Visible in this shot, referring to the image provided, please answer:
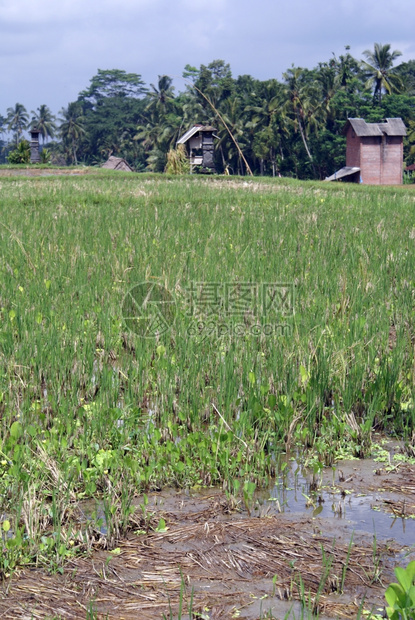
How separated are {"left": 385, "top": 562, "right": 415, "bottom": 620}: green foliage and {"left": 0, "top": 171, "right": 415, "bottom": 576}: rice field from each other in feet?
3.46

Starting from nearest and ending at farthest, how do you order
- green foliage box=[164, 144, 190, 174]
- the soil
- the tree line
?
the soil < green foliage box=[164, 144, 190, 174] < the tree line

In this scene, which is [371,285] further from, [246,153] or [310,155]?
[246,153]

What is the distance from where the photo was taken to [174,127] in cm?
6506

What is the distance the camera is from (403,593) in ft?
Answer: 5.61

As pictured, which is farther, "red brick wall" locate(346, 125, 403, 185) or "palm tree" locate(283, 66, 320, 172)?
"palm tree" locate(283, 66, 320, 172)

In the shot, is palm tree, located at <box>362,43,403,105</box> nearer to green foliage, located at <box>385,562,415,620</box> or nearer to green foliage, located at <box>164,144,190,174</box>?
green foliage, located at <box>164,144,190,174</box>

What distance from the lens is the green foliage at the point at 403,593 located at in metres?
1.68

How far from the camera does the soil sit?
2049 millimetres

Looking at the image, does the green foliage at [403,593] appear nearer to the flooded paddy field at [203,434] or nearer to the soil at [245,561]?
the flooded paddy field at [203,434]

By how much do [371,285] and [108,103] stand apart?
9705 centimetres

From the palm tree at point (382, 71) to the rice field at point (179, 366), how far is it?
55.2 m

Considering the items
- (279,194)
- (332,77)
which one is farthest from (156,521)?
(332,77)

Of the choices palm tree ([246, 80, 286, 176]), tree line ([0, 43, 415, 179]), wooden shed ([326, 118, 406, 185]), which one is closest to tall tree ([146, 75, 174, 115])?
tree line ([0, 43, 415, 179])

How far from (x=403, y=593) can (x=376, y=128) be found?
49269mm
